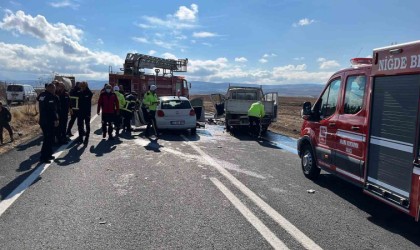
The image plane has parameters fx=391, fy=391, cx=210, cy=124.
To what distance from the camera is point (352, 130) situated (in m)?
6.20

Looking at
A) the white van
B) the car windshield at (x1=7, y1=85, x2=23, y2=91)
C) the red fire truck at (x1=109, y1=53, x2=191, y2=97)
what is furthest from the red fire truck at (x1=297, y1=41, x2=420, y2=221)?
the car windshield at (x1=7, y1=85, x2=23, y2=91)

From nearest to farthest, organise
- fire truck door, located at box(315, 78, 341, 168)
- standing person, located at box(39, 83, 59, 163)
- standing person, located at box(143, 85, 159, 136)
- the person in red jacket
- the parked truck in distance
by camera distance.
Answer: fire truck door, located at box(315, 78, 341, 168) < standing person, located at box(39, 83, 59, 163) < the person in red jacket < standing person, located at box(143, 85, 159, 136) < the parked truck in distance

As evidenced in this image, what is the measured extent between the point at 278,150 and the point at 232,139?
2.79m

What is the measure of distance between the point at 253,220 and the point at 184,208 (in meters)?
1.08

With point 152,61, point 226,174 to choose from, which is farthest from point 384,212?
point 152,61

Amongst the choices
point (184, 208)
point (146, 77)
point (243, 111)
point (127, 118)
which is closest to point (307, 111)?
point (184, 208)

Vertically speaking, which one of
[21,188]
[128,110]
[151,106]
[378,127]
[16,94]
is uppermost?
[378,127]

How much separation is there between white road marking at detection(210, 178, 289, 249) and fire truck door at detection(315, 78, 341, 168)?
1.92 meters

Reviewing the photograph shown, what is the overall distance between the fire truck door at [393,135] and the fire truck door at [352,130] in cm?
29

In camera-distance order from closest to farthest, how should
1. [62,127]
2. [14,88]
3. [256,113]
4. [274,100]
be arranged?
1. [62,127]
2. [256,113]
3. [274,100]
4. [14,88]

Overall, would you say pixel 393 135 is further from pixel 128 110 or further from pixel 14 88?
pixel 14 88

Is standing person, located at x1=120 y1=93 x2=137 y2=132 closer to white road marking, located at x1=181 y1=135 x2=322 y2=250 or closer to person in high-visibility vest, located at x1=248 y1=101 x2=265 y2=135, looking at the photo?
person in high-visibility vest, located at x1=248 y1=101 x2=265 y2=135

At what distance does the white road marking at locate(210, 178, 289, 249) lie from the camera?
440 cm

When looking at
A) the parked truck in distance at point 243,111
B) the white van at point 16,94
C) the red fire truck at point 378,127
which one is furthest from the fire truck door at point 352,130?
the white van at point 16,94
